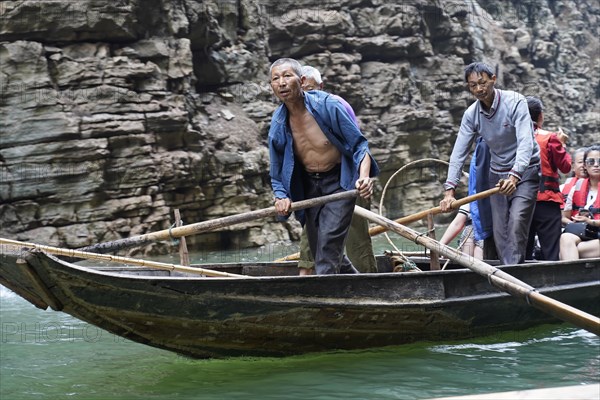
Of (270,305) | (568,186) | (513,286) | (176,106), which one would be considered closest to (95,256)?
(270,305)

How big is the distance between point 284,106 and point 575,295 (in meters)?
2.82

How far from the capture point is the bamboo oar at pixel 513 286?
3.81 meters

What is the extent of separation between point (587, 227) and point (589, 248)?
0.19 metres

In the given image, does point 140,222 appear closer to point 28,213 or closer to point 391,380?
point 28,213

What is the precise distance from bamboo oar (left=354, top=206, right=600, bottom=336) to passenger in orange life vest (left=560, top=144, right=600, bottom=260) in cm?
196

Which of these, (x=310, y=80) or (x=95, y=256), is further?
(x=310, y=80)

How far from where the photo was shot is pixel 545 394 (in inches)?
81.8

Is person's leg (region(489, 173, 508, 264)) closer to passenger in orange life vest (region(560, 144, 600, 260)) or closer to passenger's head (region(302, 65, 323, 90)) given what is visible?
passenger in orange life vest (region(560, 144, 600, 260))

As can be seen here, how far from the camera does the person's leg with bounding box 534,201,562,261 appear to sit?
20.6ft

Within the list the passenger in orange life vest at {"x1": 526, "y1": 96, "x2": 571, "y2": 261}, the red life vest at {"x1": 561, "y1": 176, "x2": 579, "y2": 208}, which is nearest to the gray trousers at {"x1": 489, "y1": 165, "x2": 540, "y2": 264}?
the passenger in orange life vest at {"x1": 526, "y1": 96, "x2": 571, "y2": 261}

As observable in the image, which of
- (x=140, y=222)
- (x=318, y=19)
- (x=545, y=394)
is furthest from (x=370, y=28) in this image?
(x=545, y=394)

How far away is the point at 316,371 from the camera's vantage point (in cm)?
476

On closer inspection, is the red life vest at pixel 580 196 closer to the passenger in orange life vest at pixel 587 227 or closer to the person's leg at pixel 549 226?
the passenger in orange life vest at pixel 587 227

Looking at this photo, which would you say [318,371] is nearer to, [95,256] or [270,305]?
[270,305]
